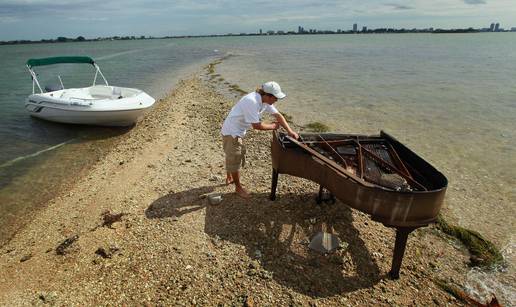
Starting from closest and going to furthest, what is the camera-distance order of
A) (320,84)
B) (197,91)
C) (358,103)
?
(358,103)
(197,91)
(320,84)

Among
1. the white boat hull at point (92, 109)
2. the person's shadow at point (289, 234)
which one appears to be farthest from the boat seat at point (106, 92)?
the person's shadow at point (289, 234)

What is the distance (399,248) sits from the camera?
4734mm

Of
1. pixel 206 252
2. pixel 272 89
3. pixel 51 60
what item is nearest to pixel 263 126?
pixel 272 89

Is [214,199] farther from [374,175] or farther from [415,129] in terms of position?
[415,129]

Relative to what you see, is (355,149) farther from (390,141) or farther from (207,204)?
(207,204)

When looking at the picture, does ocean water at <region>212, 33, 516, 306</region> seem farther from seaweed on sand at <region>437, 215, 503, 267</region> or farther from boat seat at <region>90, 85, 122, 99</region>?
boat seat at <region>90, 85, 122, 99</region>

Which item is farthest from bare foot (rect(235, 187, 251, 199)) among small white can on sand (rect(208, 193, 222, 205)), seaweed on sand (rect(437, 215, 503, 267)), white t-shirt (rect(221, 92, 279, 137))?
seaweed on sand (rect(437, 215, 503, 267))

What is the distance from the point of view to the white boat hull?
45.2 feet

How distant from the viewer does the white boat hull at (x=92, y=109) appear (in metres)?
13.8

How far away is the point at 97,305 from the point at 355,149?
499 centimetres

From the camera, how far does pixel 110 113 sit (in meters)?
13.7

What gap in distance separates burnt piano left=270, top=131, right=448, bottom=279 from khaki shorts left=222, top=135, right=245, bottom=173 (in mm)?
821

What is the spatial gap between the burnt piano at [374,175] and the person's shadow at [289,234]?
0.44 metres

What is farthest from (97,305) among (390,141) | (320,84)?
(320,84)
